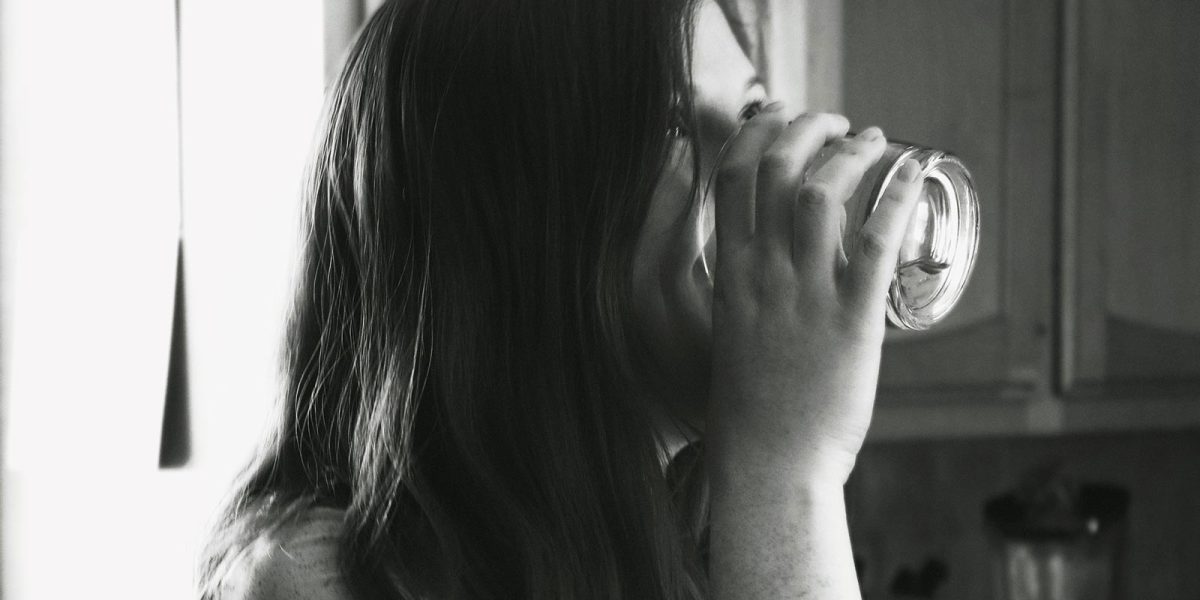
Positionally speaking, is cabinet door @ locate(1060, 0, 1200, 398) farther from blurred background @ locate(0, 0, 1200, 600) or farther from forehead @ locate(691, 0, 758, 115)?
forehead @ locate(691, 0, 758, 115)

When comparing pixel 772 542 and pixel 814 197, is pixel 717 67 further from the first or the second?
pixel 772 542

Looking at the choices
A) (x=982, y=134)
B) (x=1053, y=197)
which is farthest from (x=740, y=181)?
(x=1053, y=197)

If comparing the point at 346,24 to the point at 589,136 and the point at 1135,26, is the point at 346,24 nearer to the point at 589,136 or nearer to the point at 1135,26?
the point at 589,136

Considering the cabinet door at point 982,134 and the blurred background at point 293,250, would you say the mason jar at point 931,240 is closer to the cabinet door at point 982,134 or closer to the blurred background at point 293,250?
the blurred background at point 293,250

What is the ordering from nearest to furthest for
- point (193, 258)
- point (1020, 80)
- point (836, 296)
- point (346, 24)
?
1. point (836, 296)
2. point (346, 24)
3. point (193, 258)
4. point (1020, 80)

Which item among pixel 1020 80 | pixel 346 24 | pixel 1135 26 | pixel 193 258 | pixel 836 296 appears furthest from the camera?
pixel 1135 26

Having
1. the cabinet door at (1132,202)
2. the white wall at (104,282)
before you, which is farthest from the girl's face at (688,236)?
the cabinet door at (1132,202)

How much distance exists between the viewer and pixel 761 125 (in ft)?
1.89

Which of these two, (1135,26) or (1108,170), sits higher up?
(1135,26)

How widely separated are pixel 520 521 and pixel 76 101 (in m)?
0.87

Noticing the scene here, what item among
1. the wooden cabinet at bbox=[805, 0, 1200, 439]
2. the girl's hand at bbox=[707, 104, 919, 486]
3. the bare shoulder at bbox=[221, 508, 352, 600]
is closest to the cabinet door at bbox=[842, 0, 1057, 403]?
the wooden cabinet at bbox=[805, 0, 1200, 439]

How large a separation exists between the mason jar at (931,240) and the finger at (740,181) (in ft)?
Answer: 0.11

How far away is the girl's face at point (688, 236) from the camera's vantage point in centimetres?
60

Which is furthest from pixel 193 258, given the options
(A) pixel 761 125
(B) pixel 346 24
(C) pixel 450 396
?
(A) pixel 761 125
